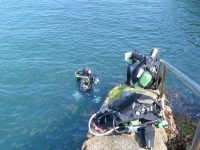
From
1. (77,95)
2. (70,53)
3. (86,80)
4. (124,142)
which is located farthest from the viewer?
(70,53)

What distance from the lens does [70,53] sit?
41.9ft

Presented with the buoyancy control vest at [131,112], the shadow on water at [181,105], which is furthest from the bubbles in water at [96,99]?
the buoyancy control vest at [131,112]

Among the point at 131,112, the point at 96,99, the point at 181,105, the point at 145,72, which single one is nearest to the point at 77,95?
the point at 96,99

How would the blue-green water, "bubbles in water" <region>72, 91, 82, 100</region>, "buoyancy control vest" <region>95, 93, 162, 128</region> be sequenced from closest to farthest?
1. "buoyancy control vest" <region>95, 93, 162, 128</region>
2. the blue-green water
3. "bubbles in water" <region>72, 91, 82, 100</region>

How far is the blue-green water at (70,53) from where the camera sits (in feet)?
27.2

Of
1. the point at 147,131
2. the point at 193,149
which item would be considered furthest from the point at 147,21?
the point at 193,149

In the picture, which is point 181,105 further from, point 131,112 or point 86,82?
point 131,112

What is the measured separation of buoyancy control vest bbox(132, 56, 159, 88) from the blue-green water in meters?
2.59

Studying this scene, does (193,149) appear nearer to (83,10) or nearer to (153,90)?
(153,90)

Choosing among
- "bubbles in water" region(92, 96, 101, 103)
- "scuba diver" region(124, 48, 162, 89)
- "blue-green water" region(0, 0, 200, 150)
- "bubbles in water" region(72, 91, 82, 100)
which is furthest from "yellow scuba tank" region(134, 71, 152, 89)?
"bubbles in water" region(72, 91, 82, 100)

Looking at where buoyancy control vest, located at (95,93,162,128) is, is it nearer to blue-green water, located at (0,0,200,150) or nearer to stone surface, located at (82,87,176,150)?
stone surface, located at (82,87,176,150)

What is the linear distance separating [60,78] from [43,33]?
16.6ft

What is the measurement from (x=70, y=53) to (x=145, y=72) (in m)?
6.72

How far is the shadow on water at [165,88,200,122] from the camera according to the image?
867 cm
